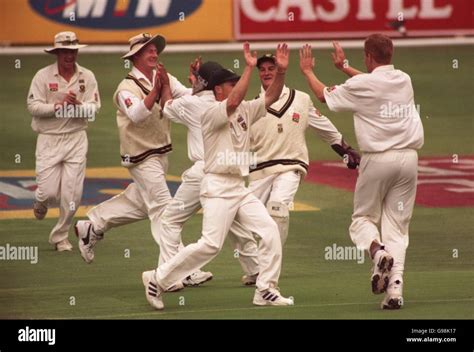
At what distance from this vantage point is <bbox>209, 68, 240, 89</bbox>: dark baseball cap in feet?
47.6

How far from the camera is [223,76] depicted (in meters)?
14.5

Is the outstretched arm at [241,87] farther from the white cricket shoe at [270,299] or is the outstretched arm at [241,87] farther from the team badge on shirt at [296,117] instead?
the team badge on shirt at [296,117]

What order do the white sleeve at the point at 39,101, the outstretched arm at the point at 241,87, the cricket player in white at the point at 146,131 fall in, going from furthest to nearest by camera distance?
the white sleeve at the point at 39,101, the cricket player in white at the point at 146,131, the outstretched arm at the point at 241,87

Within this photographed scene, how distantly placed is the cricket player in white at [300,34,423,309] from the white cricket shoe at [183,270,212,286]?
2038 millimetres

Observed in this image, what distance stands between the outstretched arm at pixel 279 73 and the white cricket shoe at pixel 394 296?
188 centimetres

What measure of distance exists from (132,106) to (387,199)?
2692mm

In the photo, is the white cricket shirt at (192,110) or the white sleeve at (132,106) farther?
the white sleeve at (132,106)

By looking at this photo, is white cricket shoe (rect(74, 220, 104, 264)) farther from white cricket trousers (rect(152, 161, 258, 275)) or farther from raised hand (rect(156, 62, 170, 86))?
raised hand (rect(156, 62, 170, 86))

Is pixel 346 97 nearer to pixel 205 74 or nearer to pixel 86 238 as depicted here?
pixel 205 74

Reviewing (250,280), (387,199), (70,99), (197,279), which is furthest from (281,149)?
(70,99)

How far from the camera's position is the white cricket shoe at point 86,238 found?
1695 centimetres

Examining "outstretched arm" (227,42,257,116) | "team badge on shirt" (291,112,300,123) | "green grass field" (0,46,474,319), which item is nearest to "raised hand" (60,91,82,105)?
"green grass field" (0,46,474,319)

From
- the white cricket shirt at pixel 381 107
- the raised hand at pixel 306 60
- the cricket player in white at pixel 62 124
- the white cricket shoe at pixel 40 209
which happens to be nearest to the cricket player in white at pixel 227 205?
the raised hand at pixel 306 60
